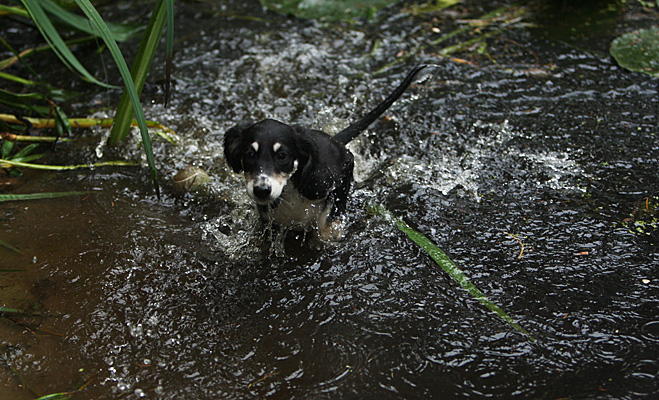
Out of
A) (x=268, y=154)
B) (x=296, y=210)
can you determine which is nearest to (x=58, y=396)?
(x=268, y=154)

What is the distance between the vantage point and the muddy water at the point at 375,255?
245cm

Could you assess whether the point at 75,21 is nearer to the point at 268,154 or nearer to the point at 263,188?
the point at 268,154

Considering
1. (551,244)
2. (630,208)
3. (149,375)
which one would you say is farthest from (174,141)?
(630,208)

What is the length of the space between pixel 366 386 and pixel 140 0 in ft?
17.1

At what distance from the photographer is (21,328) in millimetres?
2699

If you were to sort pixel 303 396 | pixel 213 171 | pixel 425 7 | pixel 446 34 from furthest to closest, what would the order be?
pixel 425 7, pixel 446 34, pixel 213 171, pixel 303 396

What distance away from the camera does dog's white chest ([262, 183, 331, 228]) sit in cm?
324

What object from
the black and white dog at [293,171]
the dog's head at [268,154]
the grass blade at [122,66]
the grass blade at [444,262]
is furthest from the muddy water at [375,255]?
the grass blade at [122,66]

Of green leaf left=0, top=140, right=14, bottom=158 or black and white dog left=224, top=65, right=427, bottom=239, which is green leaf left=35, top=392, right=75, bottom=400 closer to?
black and white dog left=224, top=65, right=427, bottom=239

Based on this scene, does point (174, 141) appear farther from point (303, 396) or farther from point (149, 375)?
point (303, 396)

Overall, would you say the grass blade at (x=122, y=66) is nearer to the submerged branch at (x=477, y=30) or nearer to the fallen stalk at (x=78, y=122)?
the fallen stalk at (x=78, y=122)

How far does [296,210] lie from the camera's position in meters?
3.31

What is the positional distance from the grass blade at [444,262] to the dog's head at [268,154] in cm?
68

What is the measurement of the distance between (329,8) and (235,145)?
3163mm
